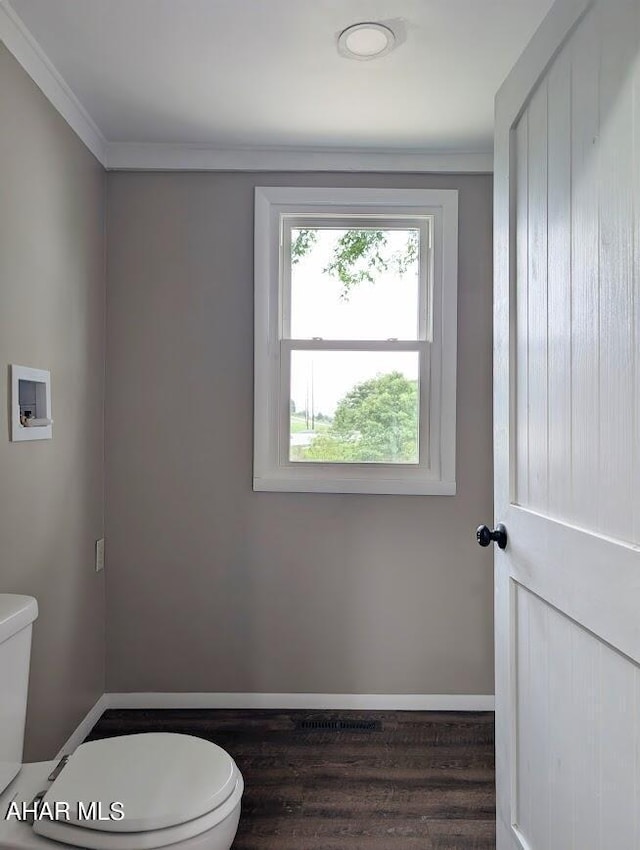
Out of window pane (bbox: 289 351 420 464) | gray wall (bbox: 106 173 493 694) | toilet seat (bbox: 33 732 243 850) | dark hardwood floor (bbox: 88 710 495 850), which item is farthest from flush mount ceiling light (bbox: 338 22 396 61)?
dark hardwood floor (bbox: 88 710 495 850)

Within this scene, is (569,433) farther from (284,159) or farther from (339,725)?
(284,159)

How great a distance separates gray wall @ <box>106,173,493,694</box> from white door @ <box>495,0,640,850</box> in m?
1.10

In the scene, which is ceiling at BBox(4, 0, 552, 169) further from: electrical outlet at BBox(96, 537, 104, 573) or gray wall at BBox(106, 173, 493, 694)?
electrical outlet at BBox(96, 537, 104, 573)

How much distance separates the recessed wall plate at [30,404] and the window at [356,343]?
88cm

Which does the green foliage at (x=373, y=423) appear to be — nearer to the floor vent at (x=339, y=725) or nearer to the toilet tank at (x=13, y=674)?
the floor vent at (x=339, y=725)

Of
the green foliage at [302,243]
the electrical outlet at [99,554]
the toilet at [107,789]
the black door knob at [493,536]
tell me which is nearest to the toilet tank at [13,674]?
the toilet at [107,789]

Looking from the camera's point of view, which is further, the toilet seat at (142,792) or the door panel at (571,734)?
the toilet seat at (142,792)

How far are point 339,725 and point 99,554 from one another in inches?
46.4

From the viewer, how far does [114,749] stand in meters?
1.62

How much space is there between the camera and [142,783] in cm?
148

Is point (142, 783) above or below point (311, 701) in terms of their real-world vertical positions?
above

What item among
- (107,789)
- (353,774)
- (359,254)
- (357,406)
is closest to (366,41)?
(359,254)

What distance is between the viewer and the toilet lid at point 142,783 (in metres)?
1.37

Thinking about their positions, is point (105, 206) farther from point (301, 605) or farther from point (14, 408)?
point (301, 605)
